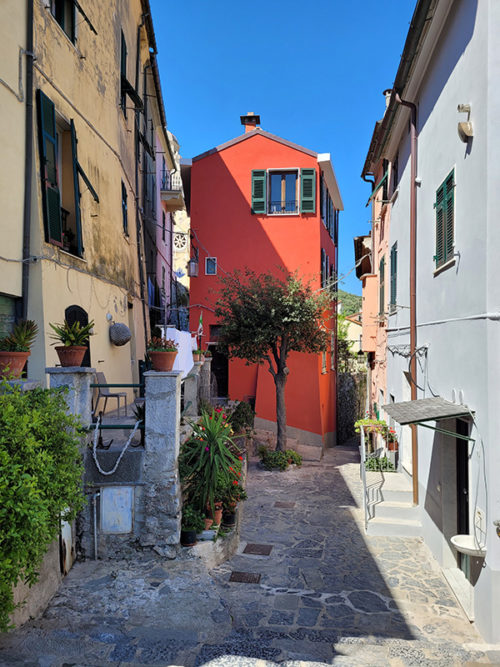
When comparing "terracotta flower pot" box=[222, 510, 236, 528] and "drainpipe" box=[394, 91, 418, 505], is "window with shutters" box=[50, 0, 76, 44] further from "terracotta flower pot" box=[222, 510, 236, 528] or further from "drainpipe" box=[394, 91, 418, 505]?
"terracotta flower pot" box=[222, 510, 236, 528]

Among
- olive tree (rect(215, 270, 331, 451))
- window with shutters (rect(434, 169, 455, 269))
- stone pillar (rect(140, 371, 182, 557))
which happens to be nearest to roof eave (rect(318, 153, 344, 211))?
olive tree (rect(215, 270, 331, 451))

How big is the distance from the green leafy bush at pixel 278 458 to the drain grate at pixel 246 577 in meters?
6.85

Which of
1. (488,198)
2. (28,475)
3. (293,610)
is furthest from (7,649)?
(488,198)

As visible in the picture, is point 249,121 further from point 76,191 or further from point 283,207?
point 76,191

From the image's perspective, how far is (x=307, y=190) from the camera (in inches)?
675

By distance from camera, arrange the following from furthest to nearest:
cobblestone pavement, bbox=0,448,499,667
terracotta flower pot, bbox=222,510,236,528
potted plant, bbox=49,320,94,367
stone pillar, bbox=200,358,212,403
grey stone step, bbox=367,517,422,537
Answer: stone pillar, bbox=200,358,212,403 < grey stone step, bbox=367,517,422,537 < terracotta flower pot, bbox=222,510,236,528 < potted plant, bbox=49,320,94,367 < cobblestone pavement, bbox=0,448,499,667

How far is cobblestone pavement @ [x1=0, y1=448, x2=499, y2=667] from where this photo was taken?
4473 mm

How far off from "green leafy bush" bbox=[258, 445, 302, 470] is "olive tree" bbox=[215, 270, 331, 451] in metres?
0.41

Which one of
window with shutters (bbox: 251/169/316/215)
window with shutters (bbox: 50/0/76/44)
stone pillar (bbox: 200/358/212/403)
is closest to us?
window with shutters (bbox: 50/0/76/44)

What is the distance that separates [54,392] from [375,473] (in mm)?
8239

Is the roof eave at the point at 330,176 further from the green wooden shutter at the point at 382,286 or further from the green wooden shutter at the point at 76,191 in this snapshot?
the green wooden shutter at the point at 76,191

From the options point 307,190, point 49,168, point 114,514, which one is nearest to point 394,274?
point 307,190

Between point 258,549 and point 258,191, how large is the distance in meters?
12.6

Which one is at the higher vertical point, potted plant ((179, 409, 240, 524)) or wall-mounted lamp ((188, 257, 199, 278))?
wall-mounted lamp ((188, 257, 199, 278))
